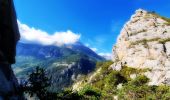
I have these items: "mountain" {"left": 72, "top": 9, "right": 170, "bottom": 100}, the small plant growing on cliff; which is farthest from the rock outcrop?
"mountain" {"left": 72, "top": 9, "right": 170, "bottom": 100}

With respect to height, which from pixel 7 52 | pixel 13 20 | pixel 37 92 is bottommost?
pixel 37 92

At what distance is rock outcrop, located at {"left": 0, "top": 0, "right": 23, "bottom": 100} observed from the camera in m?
52.0

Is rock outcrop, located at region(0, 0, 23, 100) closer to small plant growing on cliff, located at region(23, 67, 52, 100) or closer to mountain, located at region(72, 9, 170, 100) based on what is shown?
small plant growing on cliff, located at region(23, 67, 52, 100)

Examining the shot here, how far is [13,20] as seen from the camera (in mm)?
59594

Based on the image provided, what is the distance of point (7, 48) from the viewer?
60.7 m

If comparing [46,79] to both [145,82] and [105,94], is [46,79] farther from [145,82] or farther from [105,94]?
[145,82]

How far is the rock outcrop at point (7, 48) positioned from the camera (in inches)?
2048

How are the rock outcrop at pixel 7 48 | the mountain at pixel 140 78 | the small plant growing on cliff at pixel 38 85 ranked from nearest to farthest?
the rock outcrop at pixel 7 48 → the small plant growing on cliff at pixel 38 85 → the mountain at pixel 140 78

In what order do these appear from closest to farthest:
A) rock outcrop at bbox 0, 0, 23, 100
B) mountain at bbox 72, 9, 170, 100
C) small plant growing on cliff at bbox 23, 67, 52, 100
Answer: rock outcrop at bbox 0, 0, 23, 100
small plant growing on cliff at bbox 23, 67, 52, 100
mountain at bbox 72, 9, 170, 100

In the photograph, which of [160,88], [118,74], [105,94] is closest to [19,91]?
[105,94]

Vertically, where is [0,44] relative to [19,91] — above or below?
above

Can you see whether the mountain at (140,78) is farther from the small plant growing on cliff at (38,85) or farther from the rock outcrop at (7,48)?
the small plant growing on cliff at (38,85)

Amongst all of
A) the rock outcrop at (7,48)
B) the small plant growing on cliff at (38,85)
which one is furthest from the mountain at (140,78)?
the small plant growing on cliff at (38,85)

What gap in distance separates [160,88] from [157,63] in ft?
93.6
